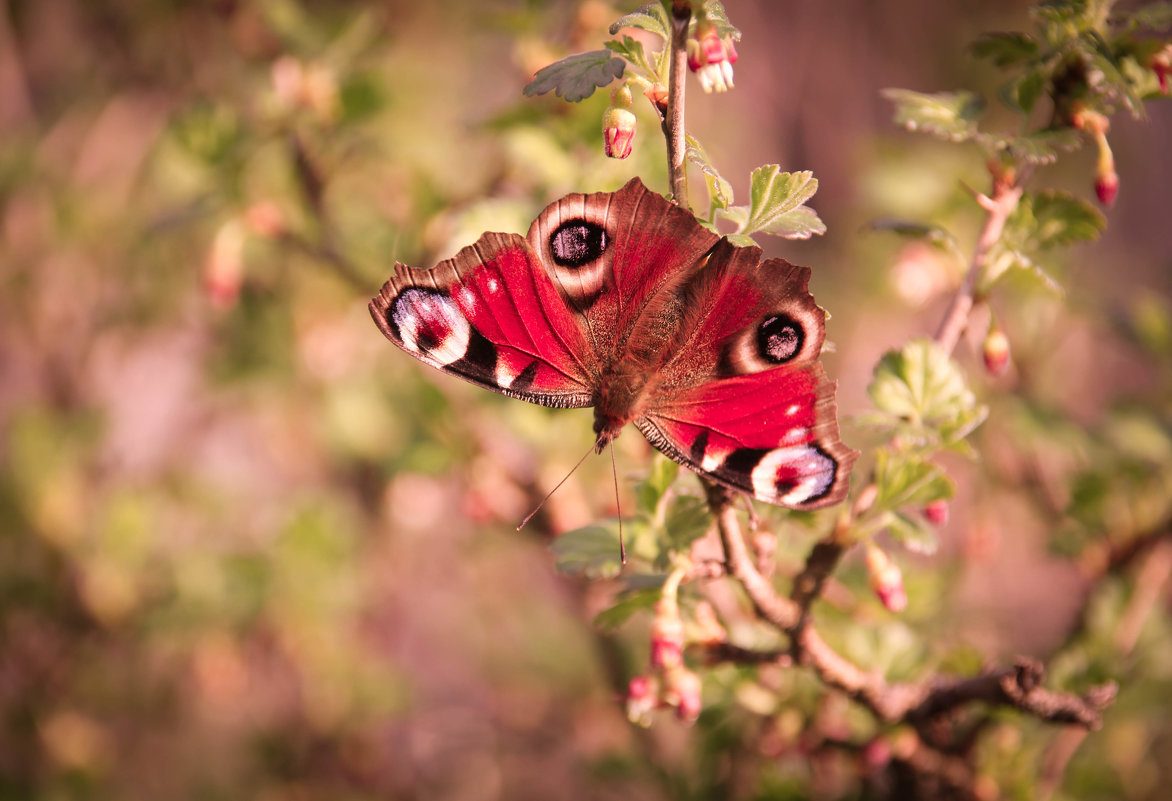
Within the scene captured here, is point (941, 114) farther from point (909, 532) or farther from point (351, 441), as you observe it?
point (351, 441)

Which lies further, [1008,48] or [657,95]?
[1008,48]

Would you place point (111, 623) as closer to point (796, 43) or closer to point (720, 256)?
point (720, 256)

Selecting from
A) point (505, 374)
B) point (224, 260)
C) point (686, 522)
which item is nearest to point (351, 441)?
point (224, 260)

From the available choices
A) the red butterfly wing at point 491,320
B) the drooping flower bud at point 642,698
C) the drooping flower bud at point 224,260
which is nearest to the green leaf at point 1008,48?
the red butterfly wing at point 491,320

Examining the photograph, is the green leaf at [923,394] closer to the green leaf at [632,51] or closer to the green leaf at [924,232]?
the green leaf at [924,232]

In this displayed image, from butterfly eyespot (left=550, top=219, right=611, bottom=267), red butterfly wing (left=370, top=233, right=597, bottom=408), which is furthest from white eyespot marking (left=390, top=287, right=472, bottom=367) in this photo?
butterfly eyespot (left=550, top=219, right=611, bottom=267)

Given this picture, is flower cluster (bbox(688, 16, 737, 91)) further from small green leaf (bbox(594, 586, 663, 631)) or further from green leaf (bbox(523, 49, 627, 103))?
small green leaf (bbox(594, 586, 663, 631))
